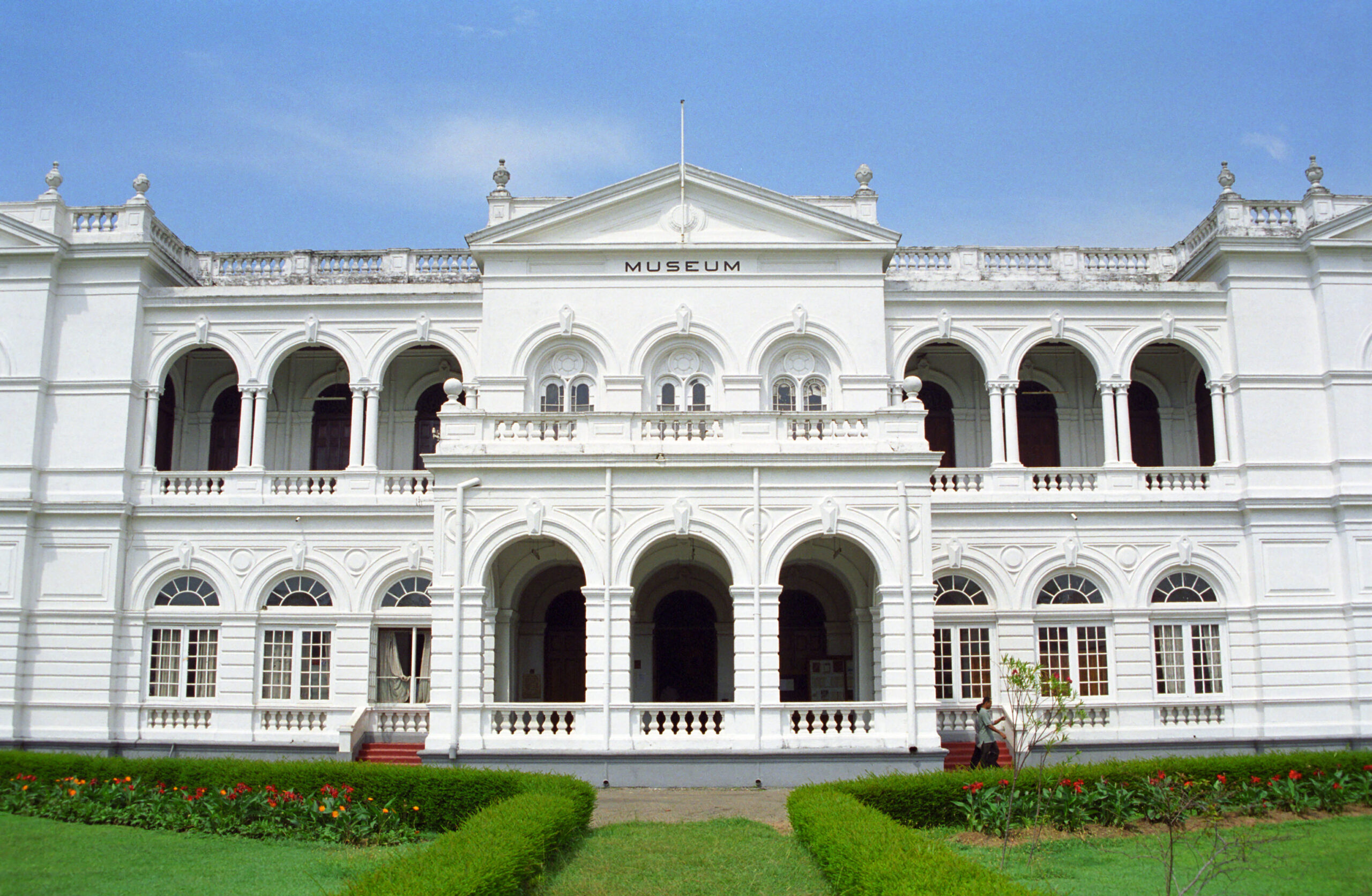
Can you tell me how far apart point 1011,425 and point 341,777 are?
51.4ft

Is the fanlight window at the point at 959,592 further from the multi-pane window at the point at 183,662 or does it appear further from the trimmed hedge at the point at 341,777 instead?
the multi-pane window at the point at 183,662

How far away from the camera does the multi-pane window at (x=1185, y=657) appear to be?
24.1 m

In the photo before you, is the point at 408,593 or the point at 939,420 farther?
the point at 939,420

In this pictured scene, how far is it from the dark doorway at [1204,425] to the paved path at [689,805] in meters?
13.4

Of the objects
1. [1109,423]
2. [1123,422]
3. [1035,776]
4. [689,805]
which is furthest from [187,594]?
[1123,422]

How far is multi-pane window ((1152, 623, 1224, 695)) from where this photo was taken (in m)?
24.1

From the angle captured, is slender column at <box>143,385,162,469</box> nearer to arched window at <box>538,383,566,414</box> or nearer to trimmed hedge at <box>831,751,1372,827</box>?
arched window at <box>538,383,566,414</box>

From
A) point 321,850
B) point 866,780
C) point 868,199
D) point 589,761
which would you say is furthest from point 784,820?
point 868,199

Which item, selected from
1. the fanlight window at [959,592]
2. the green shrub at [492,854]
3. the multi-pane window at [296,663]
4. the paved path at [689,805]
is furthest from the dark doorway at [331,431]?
the green shrub at [492,854]

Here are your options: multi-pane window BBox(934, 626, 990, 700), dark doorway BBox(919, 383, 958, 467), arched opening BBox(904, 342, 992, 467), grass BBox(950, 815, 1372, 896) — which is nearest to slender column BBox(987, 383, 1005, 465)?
arched opening BBox(904, 342, 992, 467)

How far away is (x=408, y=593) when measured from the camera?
80.9 ft

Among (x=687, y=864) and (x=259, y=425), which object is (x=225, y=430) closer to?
(x=259, y=425)

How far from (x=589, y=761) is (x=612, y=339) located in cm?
881

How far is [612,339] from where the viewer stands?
2445 centimetres
